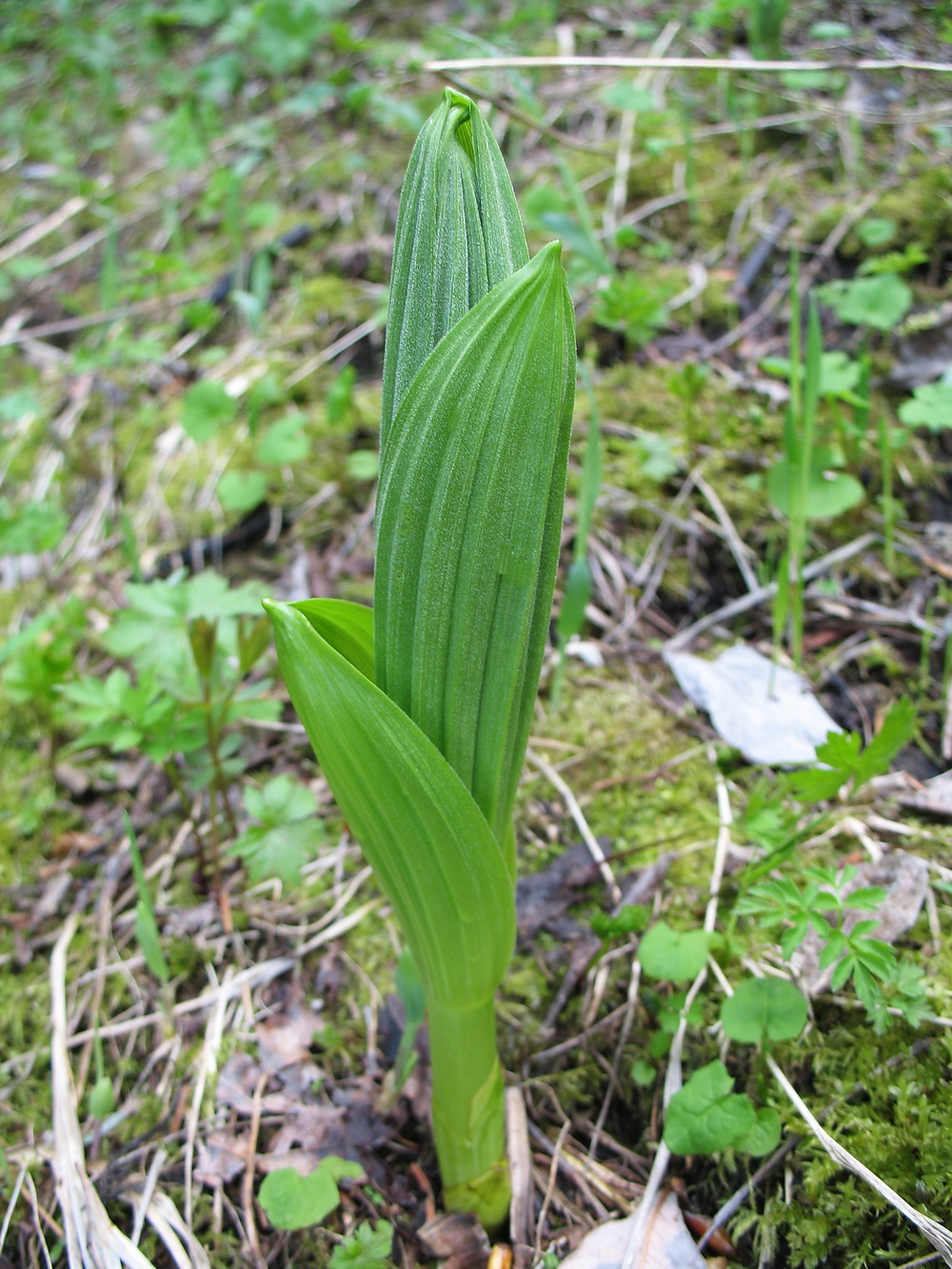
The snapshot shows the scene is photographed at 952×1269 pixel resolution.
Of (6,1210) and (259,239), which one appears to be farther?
(259,239)

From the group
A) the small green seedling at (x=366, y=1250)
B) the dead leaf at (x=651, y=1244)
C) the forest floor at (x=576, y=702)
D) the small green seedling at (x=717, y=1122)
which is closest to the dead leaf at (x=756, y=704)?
the forest floor at (x=576, y=702)

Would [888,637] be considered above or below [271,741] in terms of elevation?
above

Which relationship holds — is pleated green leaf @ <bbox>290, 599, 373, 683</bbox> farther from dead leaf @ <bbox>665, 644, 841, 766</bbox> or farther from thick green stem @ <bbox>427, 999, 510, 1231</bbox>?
dead leaf @ <bbox>665, 644, 841, 766</bbox>

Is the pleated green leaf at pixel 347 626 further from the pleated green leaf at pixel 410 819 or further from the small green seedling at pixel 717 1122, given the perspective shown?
the small green seedling at pixel 717 1122

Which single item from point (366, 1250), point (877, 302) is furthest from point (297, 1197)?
point (877, 302)

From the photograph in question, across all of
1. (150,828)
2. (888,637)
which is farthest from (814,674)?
(150,828)

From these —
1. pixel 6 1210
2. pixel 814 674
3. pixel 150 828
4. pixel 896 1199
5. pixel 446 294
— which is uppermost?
pixel 446 294

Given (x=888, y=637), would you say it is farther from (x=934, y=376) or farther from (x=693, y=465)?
(x=934, y=376)
